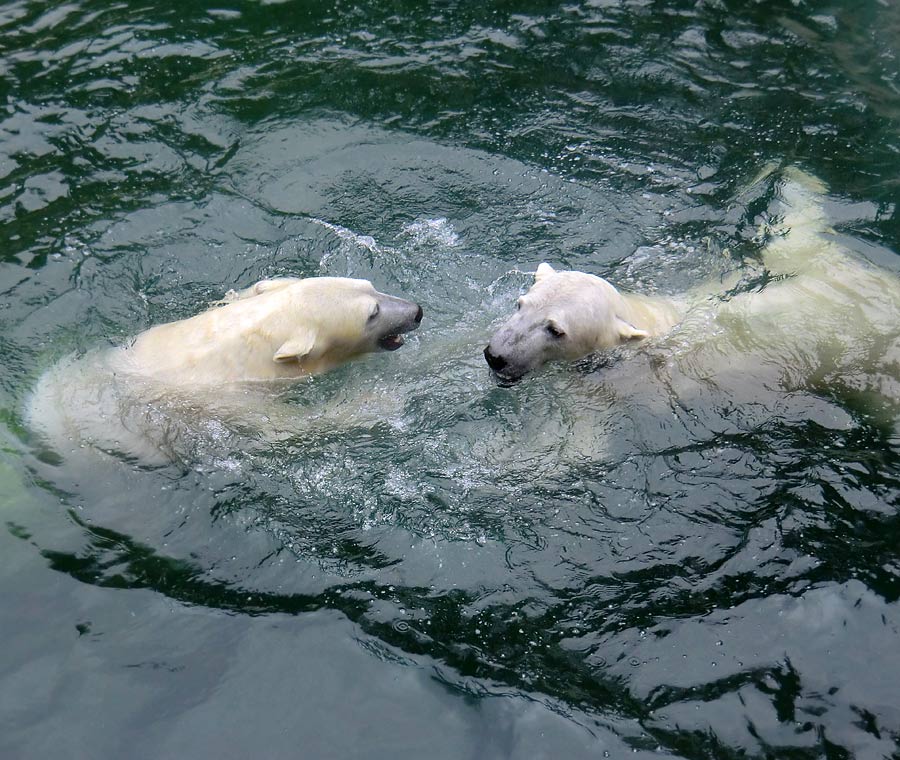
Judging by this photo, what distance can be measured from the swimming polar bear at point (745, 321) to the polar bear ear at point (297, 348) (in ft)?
3.96

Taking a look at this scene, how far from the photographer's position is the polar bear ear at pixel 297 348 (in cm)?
574

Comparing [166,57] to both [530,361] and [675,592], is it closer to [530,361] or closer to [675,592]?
[530,361]

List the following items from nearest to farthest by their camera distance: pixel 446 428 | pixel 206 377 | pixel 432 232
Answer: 1. pixel 206 377
2. pixel 446 428
3. pixel 432 232

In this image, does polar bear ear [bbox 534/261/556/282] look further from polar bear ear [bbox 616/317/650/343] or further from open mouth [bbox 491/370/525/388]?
open mouth [bbox 491/370/525/388]

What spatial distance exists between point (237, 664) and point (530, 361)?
269 centimetres

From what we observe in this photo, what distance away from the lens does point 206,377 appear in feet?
18.9

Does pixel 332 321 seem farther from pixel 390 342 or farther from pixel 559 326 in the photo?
pixel 559 326

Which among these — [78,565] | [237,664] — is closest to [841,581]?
[237,664]

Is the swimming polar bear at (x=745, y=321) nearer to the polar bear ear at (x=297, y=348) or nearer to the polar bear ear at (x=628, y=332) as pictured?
the polar bear ear at (x=628, y=332)

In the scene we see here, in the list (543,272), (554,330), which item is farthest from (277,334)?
(543,272)

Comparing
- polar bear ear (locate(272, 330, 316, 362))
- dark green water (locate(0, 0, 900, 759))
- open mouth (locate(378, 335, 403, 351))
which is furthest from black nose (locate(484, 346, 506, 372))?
polar bear ear (locate(272, 330, 316, 362))

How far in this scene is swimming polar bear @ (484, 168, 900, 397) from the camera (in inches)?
237

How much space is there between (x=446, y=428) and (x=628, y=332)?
4.81ft

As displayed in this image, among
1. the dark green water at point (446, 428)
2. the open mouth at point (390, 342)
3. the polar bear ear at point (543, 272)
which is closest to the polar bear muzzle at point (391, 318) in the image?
the open mouth at point (390, 342)
